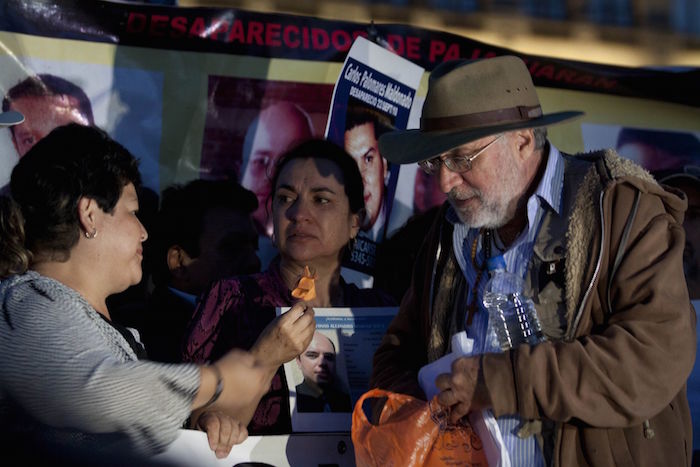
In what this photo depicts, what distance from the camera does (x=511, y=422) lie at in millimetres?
2484

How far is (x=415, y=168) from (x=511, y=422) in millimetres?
1861

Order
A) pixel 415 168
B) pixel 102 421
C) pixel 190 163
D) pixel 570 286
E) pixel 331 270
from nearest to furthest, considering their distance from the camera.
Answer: pixel 102 421, pixel 570 286, pixel 331 270, pixel 190 163, pixel 415 168

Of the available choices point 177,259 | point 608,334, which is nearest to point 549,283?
point 608,334

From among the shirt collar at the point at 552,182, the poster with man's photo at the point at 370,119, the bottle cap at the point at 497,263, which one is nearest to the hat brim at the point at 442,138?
the shirt collar at the point at 552,182

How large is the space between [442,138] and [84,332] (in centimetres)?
113

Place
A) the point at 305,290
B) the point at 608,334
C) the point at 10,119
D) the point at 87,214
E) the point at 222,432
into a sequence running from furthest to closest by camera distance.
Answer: the point at 305,290 → the point at 10,119 → the point at 222,432 → the point at 87,214 → the point at 608,334

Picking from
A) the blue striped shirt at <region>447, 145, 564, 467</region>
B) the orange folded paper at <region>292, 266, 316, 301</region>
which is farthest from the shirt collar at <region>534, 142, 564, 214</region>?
the orange folded paper at <region>292, 266, 316, 301</region>

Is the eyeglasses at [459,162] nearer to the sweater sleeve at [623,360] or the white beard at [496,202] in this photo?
the white beard at [496,202]

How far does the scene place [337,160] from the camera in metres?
3.63

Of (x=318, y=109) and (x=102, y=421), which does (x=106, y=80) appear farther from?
(x=102, y=421)

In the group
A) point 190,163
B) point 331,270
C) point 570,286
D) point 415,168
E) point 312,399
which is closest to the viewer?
point 570,286

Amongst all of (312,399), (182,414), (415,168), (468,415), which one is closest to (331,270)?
(312,399)

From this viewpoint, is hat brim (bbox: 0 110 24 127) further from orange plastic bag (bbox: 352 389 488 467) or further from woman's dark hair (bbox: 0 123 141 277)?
orange plastic bag (bbox: 352 389 488 467)

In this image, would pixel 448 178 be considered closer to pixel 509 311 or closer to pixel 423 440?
pixel 509 311
